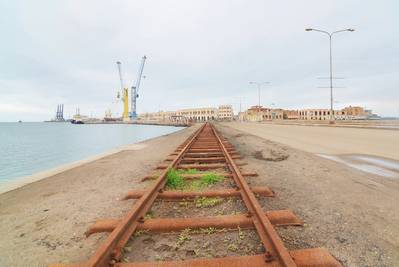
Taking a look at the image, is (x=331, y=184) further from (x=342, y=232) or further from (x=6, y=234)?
(x=6, y=234)

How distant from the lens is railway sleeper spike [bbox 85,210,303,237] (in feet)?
11.4

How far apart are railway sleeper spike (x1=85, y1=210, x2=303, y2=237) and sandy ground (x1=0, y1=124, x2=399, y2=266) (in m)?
0.13

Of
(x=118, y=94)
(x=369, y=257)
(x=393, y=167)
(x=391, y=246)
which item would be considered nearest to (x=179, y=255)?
(x=369, y=257)

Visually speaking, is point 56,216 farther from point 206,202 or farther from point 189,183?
point 189,183

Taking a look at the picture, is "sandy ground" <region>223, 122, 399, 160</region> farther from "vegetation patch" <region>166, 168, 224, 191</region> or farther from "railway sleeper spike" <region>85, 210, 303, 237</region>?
"railway sleeper spike" <region>85, 210, 303, 237</region>

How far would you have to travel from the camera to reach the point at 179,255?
9.49 ft

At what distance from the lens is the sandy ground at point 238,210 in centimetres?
302

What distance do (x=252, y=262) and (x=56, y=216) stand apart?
3338 mm

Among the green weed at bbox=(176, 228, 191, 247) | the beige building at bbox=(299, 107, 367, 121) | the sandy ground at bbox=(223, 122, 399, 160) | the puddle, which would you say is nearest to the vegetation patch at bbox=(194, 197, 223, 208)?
the green weed at bbox=(176, 228, 191, 247)

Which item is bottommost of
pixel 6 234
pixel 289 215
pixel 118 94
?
pixel 6 234

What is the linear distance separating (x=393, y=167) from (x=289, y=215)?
692 cm

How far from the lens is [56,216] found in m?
4.43

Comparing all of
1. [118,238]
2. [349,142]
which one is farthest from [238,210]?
[349,142]

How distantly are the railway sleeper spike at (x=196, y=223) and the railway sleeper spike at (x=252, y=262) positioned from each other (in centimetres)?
82
